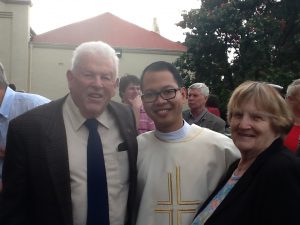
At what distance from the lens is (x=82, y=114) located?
8.74ft

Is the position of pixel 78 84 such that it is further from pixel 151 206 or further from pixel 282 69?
pixel 282 69

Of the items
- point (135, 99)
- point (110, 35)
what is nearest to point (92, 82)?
point (135, 99)

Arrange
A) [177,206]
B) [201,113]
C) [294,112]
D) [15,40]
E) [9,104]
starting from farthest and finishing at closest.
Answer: [15,40] < [201,113] < [294,112] < [9,104] < [177,206]

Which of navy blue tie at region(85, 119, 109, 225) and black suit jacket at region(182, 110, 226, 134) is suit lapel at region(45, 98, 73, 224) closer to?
navy blue tie at region(85, 119, 109, 225)

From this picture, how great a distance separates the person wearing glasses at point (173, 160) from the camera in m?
2.65

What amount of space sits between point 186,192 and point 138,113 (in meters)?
2.17

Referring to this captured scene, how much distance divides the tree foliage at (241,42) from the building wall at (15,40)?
28.2 ft

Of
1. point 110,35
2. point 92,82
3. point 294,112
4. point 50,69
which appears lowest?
point 294,112

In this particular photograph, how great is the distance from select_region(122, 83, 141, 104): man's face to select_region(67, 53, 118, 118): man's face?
7.94 ft

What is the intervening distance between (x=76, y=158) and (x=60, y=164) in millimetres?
128

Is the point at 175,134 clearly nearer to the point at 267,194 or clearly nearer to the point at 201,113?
the point at 267,194

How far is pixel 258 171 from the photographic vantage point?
2.19m

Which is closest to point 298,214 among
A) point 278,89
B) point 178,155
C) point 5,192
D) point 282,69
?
point 278,89

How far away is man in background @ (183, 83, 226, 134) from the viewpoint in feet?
19.1
